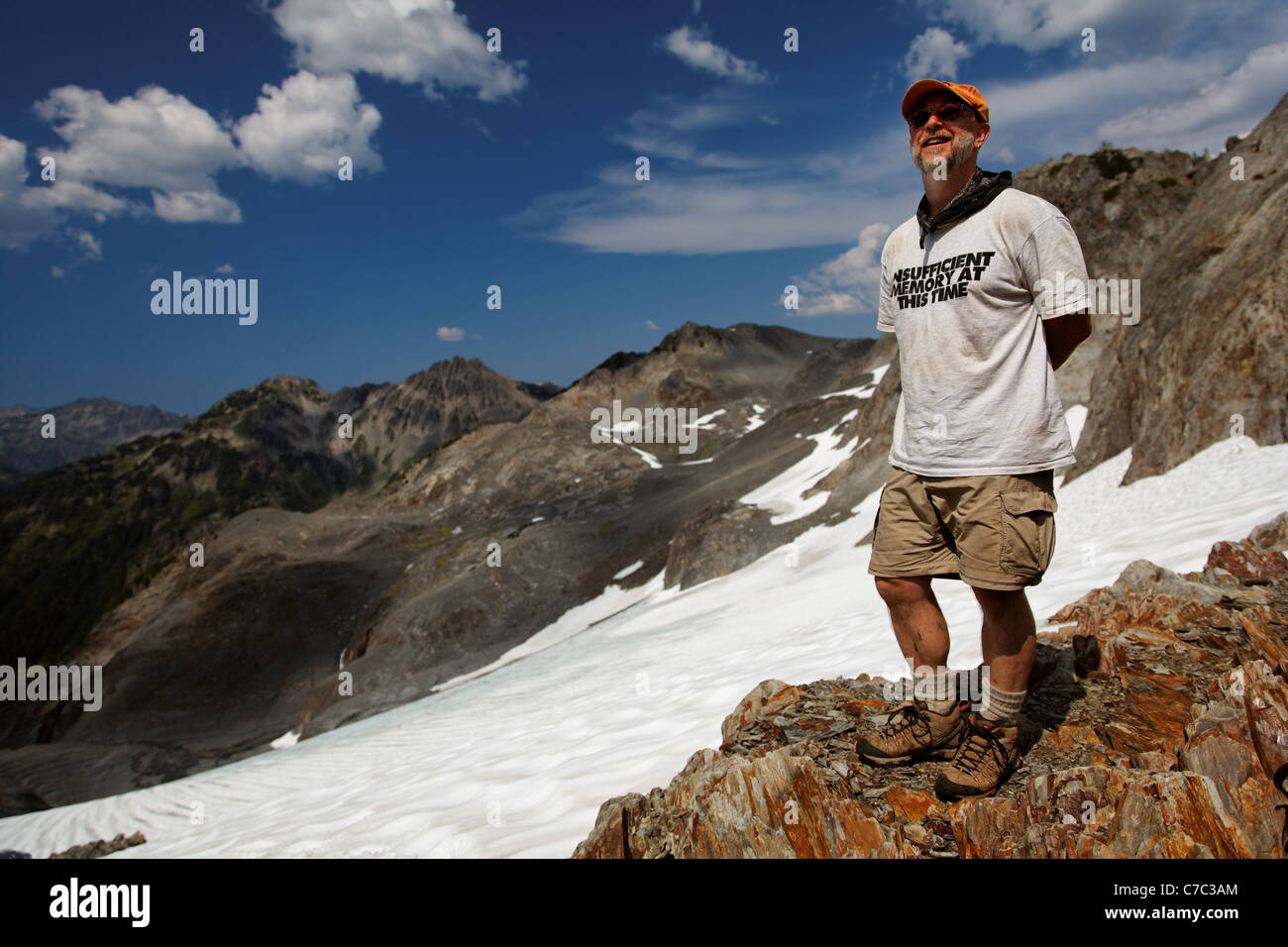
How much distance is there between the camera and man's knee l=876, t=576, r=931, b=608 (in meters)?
4.34

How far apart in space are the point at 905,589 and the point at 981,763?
1.05m

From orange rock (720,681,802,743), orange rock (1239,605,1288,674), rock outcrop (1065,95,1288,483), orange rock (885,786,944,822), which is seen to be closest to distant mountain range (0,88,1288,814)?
rock outcrop (1065,95,1288,483)

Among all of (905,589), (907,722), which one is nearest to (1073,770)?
(907,722)

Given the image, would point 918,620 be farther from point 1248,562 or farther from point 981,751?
point 1248,562

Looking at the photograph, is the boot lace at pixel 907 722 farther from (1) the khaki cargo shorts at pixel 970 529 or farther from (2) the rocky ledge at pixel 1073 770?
(1) the khaki cargo shorts at pixel 970 529

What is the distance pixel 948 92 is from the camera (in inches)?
162

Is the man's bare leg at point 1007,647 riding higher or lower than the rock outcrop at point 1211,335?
lower

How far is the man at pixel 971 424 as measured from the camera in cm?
384

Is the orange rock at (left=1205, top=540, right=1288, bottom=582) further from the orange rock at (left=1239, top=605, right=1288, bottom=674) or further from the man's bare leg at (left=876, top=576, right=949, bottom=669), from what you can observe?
the man's bare leg at (left=876, top=576, right=949, bottom=669)

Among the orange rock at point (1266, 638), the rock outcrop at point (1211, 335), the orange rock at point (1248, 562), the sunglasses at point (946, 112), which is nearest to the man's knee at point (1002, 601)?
the orange rock at point (1266, 638)

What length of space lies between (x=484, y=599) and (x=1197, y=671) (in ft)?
162
